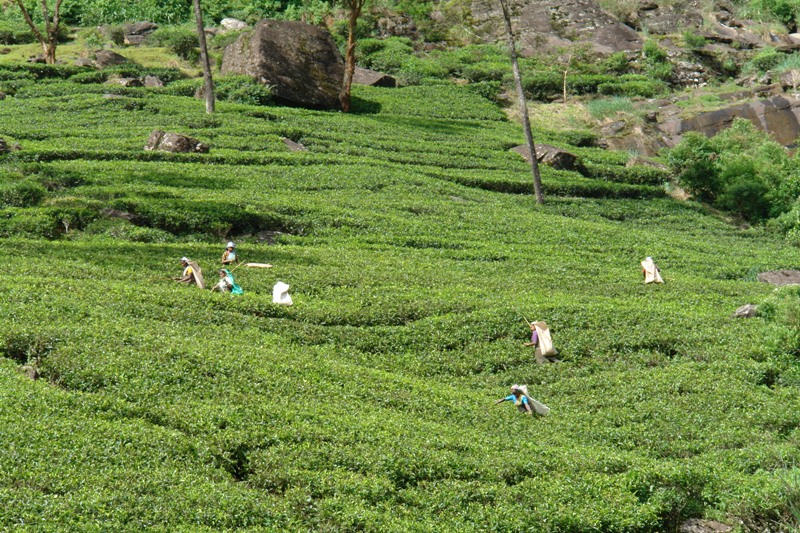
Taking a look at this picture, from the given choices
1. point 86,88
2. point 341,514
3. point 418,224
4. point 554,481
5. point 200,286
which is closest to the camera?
point 341,514

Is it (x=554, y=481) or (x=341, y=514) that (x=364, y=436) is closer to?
(x=341, y=514)

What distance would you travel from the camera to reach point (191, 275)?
2503cm

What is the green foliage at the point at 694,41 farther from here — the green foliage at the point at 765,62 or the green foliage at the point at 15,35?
the green foliage at the point at 15,35

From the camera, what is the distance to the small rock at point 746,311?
26.8 meters

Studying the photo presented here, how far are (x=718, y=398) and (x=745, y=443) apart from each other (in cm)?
226

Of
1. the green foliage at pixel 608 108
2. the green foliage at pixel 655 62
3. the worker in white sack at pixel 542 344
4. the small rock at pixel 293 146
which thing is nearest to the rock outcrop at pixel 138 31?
the small rock at pixel 293 146

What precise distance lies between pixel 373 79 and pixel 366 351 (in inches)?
1514

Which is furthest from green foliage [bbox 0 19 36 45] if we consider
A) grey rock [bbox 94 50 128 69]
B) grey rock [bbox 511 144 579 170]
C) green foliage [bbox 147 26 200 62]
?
grey rock [bbox 511 144 579 170]

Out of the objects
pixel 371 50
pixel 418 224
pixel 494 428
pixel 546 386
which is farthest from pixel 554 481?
pixel 371 50

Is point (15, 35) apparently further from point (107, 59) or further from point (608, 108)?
point (608, 108)

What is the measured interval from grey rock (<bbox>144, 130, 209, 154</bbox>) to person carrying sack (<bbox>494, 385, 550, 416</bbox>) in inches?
955

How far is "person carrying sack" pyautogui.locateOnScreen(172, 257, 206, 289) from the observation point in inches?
981

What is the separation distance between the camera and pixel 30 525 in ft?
42.2

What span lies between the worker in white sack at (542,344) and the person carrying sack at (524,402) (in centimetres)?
302
